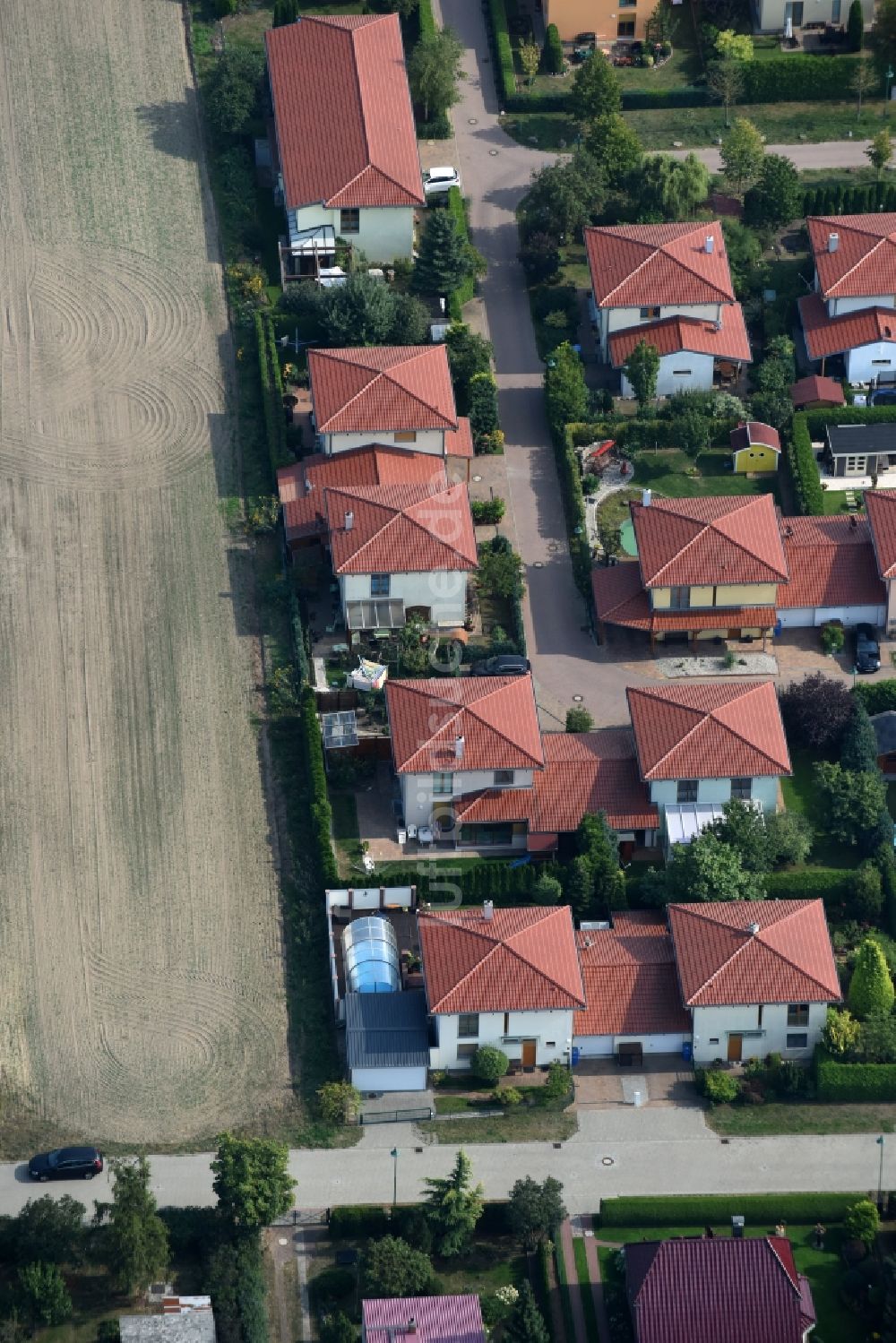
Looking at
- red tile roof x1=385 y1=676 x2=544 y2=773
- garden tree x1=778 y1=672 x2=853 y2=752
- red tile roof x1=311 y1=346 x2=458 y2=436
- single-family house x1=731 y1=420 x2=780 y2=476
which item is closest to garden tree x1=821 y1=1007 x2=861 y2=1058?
garden tree x1=778 y1=672 x2=853 y2=752

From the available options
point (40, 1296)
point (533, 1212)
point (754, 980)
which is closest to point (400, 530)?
point (754, 980)

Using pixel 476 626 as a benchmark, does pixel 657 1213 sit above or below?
below

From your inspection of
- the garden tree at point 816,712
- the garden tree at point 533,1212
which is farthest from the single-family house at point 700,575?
the garden tree at point 533,1212

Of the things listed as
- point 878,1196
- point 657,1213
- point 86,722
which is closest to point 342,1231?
point 657,1213

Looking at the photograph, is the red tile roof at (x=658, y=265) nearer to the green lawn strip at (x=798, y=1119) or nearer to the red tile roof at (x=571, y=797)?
the red tile roof at (x=571, y=797)

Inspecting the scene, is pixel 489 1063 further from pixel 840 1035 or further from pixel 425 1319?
pixel 840 1035

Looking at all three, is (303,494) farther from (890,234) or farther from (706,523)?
(890,234)

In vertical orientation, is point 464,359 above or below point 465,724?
above
